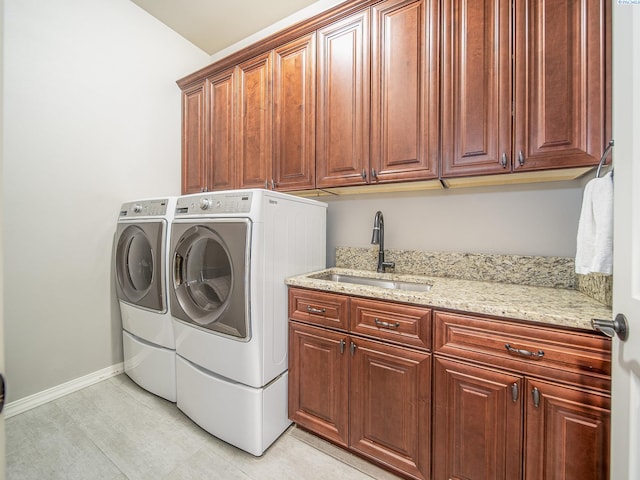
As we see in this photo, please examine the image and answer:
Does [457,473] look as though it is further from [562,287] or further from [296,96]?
[296,96]

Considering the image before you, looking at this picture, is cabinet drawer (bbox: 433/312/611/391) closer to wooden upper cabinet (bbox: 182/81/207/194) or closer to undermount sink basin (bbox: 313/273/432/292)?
undermount sink basin (bbox: 313/273/432/292)

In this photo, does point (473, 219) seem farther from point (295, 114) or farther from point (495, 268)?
point (295, 114)

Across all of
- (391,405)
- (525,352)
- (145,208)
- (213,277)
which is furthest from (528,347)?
(145,208)

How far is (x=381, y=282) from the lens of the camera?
1946 mm

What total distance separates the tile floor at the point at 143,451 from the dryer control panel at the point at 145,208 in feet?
4.25

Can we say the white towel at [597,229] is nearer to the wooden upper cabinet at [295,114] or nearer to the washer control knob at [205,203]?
the wooden upper cabinet at [295,114]

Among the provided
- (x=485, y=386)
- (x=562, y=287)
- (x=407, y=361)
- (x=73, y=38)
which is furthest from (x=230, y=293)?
(x=73, y=38)

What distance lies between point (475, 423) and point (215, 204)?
1614mm

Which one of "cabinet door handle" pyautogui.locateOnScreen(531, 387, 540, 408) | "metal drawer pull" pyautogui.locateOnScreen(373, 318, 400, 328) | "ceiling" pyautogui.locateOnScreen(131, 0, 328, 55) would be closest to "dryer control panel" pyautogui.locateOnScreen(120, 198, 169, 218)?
"metal drawer pull" pyautogui.locateOnScreen(373, 318, 400, 328)

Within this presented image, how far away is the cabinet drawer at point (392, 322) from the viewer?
1335 mm

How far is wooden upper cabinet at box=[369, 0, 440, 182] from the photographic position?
158 cm

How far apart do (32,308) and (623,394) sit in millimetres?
2998

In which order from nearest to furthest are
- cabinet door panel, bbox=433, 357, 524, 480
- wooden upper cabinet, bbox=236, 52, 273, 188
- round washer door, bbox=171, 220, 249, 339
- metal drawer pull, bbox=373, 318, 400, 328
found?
cabinet door panel, bbox=433, 357, 524, 480 → metal drawer pull, bbox=373, 318, 400, 328 → round washer door, bbox=171, 220, 249, 339 → wooden upper cabinet, bbox=236, 52, 273, 188

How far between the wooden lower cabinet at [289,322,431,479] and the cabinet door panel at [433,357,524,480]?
0.06m
